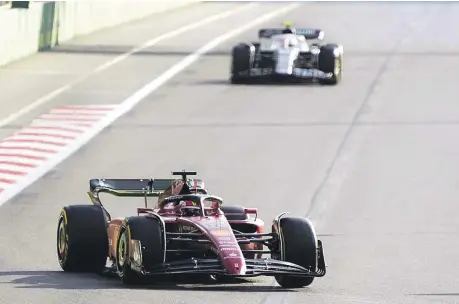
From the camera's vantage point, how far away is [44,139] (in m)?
25.9

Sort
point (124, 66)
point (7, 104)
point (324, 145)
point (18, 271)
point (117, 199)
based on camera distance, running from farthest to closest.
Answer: point (124, 66)
point (7, 104)
point (324, 145)
point (117, 199)
point (18, 271)

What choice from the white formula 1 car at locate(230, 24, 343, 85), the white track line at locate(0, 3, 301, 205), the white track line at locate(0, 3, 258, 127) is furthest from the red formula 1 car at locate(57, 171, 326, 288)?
the white formula 1 car at locate(230, 24, 343, 85)

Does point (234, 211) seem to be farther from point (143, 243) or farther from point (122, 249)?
point (143, 243)

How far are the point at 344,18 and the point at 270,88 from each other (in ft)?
75.8

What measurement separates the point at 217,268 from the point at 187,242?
28.7 inches

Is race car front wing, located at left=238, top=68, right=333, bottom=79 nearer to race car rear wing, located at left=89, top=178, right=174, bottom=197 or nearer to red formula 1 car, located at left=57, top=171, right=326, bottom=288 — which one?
race car rear wing, located at left=89, top=178, right=174, bottom=197

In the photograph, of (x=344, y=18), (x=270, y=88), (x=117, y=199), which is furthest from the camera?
(x=344, y=18)

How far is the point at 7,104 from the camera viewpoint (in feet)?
99.1

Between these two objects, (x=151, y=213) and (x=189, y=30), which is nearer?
(x=151, y=213)

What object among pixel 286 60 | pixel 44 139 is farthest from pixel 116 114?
pixel 286 60

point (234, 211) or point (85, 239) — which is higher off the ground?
point (234, 211)

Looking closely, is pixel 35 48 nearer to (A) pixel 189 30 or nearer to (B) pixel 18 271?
(A) pixel 189 30

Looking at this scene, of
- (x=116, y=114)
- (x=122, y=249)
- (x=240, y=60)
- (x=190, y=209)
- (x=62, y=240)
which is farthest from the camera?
(x=240, y=60)

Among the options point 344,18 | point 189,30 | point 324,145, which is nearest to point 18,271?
point 324,145
